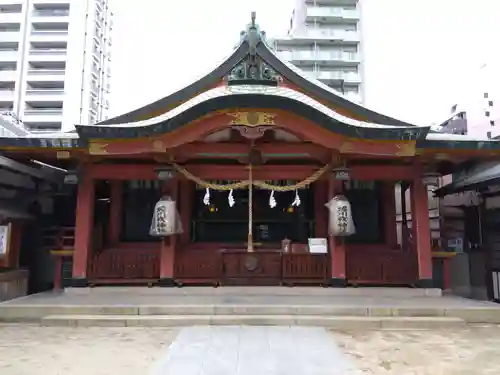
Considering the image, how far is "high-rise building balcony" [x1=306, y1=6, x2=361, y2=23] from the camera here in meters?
56.2

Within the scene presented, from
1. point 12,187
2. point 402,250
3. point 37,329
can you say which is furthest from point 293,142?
point 12,187

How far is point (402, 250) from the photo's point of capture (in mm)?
11977

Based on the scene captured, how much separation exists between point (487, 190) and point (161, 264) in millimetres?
9960

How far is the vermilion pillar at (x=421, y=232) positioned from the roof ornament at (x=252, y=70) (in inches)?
188

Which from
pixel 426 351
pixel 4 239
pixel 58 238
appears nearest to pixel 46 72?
pixel 58 238

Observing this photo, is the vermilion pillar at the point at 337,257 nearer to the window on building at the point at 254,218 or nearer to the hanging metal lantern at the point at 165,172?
the window on building at the point at 254,218

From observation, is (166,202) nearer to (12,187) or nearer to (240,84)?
(240,84)

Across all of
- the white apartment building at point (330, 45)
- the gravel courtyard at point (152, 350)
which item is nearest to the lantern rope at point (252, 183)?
the gravel courtyard at point (152, 350)

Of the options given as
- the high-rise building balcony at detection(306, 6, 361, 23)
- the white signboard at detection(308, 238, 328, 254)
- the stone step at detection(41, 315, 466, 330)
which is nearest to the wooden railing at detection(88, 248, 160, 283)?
the stone step at detection(41, 315, 466, 330)

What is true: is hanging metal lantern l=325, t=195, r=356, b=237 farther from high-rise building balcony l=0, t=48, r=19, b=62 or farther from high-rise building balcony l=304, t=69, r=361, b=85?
high-rise building balcony l=0, t=48, r=19, b=62

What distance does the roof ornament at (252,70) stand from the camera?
10.7 m

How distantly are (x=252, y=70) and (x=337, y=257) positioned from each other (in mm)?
5486

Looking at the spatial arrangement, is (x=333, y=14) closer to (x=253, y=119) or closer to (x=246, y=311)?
(x=253, y=119)

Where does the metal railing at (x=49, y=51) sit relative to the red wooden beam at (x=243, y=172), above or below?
above
